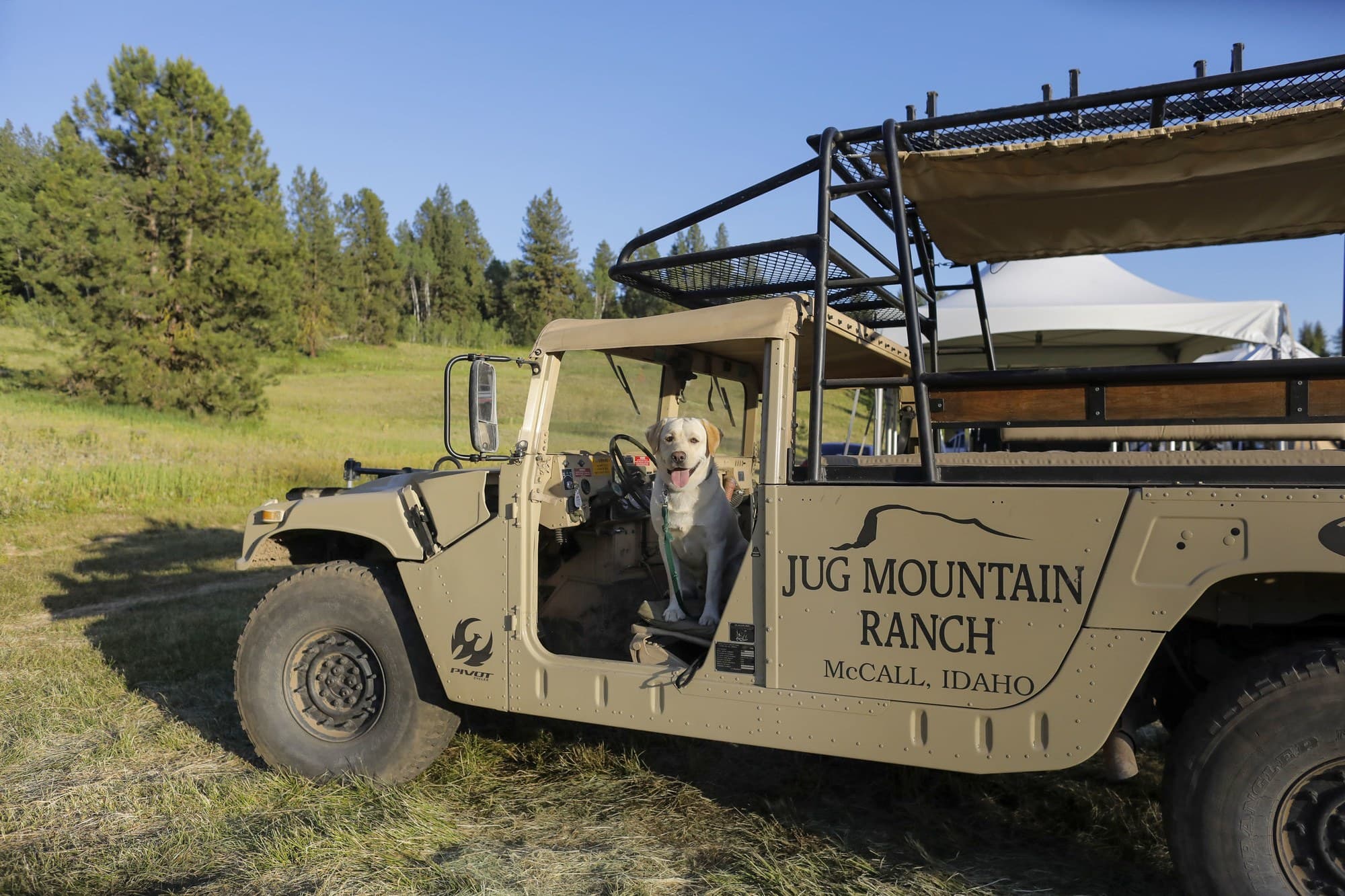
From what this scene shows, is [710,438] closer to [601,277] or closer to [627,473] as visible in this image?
[627,473]

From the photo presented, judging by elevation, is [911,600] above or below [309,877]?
above

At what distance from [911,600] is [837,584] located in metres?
0.25

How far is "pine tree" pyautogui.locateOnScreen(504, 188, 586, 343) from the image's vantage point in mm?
33812

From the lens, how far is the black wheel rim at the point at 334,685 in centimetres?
410

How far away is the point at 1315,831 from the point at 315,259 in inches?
2469

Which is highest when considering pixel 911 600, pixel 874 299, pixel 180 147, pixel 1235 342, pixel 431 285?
Answer: pixel 431 285

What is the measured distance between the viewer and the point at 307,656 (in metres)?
4.21

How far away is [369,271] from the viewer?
66.9 m

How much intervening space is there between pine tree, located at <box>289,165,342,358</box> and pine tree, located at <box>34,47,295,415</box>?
16.7 metres

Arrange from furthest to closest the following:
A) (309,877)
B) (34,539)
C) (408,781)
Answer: (34,539) → (408,781) → (309,877)

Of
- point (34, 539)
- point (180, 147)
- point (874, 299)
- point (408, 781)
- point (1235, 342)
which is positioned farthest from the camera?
point (180, 147)

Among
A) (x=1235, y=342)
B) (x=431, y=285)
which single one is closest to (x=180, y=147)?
(x=1235, y=342)

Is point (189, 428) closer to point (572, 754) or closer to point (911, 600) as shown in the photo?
point (572, 754)

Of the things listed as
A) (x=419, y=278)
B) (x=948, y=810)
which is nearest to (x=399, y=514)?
(x=948, y=810)
